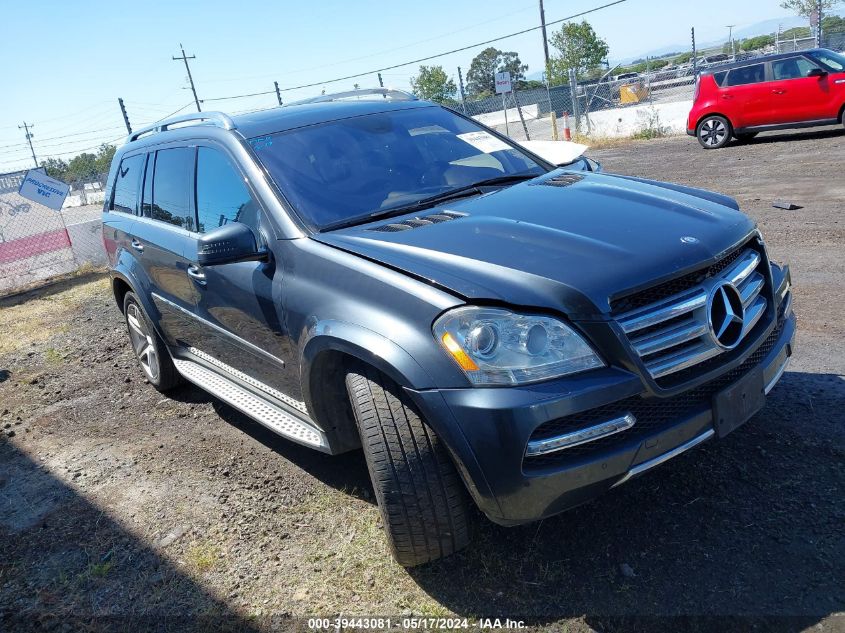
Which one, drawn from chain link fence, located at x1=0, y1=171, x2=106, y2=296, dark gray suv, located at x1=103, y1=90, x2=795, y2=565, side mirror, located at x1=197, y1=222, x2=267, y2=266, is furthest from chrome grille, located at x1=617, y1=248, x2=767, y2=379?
chain link fence, located at x1=0, y1=171, x2=106, y2=296

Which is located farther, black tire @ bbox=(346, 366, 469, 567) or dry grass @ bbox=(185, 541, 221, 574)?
dry grass @ bbox=(185, 541, 221, 574)

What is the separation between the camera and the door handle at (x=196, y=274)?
373cm

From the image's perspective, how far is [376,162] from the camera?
11.6ft

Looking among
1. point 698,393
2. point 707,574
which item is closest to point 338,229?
point 698,393

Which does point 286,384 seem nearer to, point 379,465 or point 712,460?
point 379,465

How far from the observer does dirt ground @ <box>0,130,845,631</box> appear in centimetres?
251

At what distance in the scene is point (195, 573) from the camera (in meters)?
3.08

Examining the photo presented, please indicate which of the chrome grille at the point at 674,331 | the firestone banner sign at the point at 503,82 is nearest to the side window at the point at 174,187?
Result: the chrome grille at the point at 674,331

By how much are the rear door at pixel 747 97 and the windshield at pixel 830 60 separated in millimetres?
961

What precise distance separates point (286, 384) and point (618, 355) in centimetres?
164

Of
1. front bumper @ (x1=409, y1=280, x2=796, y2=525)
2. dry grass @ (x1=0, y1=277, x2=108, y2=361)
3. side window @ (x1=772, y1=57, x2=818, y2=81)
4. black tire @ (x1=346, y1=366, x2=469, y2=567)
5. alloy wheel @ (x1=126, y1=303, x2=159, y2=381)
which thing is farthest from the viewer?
side window @ (x1=772, y1=57, x2=818, y2=81)

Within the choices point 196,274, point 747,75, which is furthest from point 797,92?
point 196,274

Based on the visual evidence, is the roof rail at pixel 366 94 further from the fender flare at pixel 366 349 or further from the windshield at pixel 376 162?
the fender flare at pixel 366 349

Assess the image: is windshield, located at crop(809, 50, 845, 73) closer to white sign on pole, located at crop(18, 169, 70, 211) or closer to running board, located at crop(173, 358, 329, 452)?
running board, located at crop(173, 358, 329, 452)
